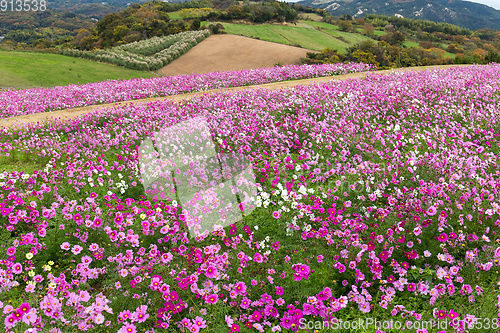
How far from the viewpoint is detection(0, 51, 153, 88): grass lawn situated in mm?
23078

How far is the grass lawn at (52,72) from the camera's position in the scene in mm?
23078

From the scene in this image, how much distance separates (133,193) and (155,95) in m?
12.2

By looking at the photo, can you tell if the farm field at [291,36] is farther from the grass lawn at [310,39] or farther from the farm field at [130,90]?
the farm field at [130,90]

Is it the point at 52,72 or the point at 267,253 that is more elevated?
the point at 267,253

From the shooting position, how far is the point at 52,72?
25828 mm

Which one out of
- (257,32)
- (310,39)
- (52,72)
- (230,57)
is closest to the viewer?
(52,72)

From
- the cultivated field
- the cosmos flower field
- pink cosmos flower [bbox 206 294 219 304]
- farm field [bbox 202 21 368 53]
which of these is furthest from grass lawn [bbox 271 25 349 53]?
pink cosmos flower [bbox 206 294 219 304]

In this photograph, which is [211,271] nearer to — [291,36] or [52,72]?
[52,72]

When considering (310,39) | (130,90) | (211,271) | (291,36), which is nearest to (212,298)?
(211,271)

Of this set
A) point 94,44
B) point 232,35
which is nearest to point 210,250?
point 232,35

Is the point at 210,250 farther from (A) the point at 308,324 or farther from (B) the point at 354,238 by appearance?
(B) the point at 354,238

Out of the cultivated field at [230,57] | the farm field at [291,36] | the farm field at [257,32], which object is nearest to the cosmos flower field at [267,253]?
the cultivated field at [230,57]

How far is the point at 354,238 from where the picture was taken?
416cm

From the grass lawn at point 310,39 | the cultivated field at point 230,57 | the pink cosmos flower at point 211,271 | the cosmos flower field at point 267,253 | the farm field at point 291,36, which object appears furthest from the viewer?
the farm field at point 291,36
